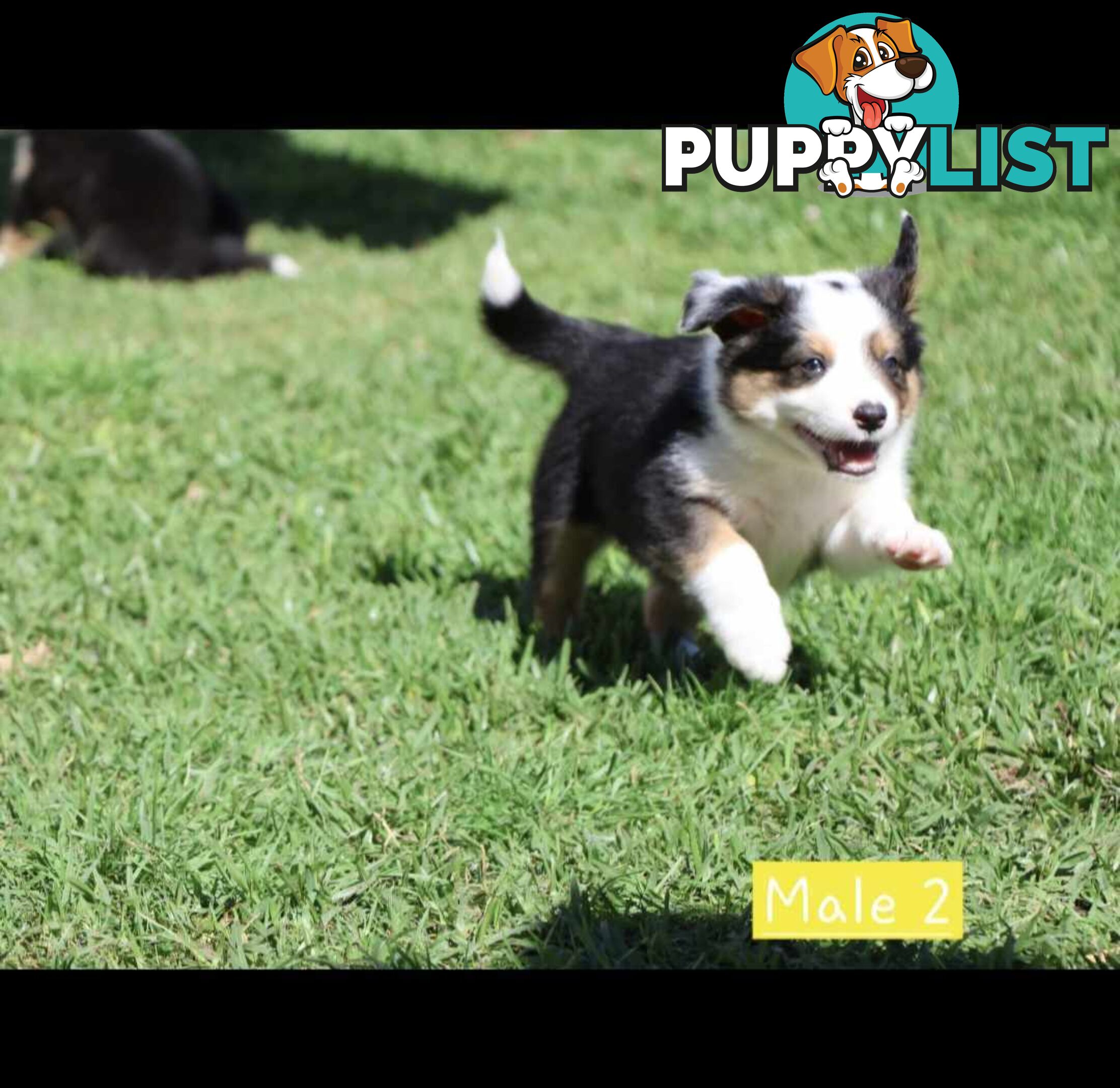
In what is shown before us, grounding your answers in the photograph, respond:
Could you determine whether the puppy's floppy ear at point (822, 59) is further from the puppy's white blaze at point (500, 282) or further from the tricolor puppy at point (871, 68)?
the puppy's white blaze at point (500, 282)

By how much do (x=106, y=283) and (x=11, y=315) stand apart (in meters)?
0.85

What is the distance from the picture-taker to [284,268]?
8.16 m

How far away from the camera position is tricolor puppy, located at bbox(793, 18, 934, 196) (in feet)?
9.04

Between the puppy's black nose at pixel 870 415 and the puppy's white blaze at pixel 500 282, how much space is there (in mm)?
1230

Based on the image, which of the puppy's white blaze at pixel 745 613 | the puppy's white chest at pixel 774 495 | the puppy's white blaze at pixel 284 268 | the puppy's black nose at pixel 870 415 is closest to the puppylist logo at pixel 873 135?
the puppy's black nose at pixel 870 415

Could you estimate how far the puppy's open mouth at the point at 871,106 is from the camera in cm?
281

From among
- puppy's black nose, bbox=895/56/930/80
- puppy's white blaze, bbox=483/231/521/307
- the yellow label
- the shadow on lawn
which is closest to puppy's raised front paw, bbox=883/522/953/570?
the yellow label

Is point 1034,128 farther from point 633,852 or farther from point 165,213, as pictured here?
point 165,213

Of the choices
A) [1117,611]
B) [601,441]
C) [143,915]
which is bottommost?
[143,915]

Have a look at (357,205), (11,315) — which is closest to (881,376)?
(11,315)

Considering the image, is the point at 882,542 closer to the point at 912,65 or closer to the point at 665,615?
the point at 665,615

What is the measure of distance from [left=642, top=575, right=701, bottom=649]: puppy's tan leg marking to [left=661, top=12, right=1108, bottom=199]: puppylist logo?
111 centimetres

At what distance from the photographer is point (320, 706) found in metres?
3.46

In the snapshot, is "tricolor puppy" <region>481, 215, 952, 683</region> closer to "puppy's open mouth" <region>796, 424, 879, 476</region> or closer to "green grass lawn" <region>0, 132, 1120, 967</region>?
"puppy's open mouth" <region>796, 424, 879, 476</region>
